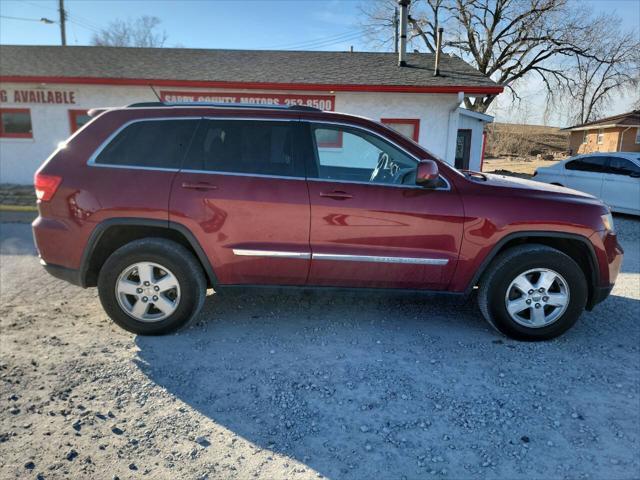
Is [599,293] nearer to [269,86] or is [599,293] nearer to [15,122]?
[269,86]

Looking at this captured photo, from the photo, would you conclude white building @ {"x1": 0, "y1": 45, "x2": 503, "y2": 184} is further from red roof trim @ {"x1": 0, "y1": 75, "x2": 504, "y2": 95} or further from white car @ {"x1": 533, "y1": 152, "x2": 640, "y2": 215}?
white car @ {"x1": 533, "y1": 152, "x2": 640, "y2": 215}

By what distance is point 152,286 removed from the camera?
3.88 m

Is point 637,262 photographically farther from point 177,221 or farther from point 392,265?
point 177,221

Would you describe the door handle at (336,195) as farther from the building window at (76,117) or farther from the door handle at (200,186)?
the building window at (76,117)

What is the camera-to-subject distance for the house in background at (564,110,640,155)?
3092 centimetres

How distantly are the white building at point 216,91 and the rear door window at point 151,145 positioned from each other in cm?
882

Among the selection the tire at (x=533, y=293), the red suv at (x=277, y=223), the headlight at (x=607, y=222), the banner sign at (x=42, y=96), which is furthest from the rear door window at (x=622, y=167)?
the banner sign at (x=42, y=96)

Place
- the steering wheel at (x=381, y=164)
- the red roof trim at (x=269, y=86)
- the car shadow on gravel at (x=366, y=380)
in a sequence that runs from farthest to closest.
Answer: the red roof trim at (x=269, y=86)
the steering wheel at (x=381, y=164)
the car shadow on gravel at (x=366, y=380)

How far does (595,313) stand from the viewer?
15.6ft

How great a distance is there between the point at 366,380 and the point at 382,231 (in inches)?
48.7

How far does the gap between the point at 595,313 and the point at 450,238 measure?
2128 mm

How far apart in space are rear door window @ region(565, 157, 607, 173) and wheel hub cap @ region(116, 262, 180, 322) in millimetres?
11591

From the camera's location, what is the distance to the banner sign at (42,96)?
12961 mm

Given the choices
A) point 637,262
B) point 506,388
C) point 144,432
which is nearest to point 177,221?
point 144,432
